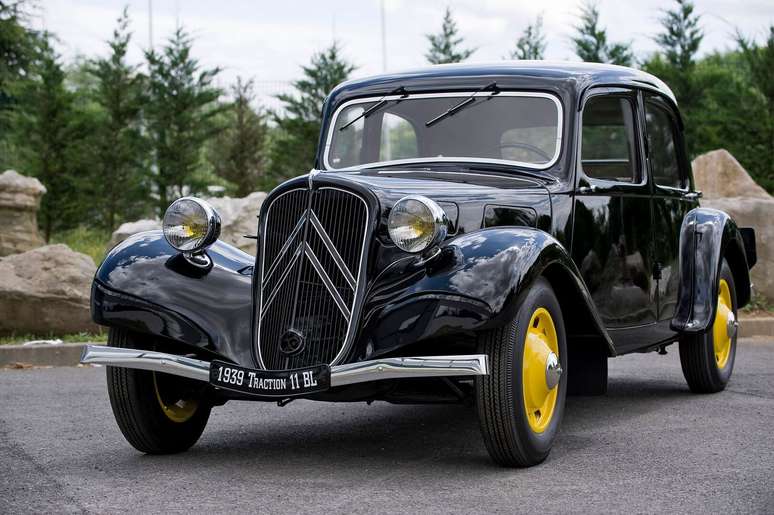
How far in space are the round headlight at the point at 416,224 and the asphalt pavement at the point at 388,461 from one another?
3.17 ft

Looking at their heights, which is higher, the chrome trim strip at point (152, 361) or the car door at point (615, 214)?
the car door at point (615, 214)

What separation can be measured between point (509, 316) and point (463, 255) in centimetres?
33

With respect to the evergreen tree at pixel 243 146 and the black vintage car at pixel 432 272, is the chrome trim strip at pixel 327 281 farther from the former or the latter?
the evergreen tree at pixel 243 146

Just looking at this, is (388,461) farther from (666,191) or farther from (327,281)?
(666,191)

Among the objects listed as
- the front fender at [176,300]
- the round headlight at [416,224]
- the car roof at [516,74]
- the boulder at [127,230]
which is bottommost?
the front fender at [176,300]

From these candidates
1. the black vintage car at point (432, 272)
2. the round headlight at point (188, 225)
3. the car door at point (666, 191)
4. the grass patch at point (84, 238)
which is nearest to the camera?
the black vintage car at point (432, 272)

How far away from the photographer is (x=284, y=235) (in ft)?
15.9

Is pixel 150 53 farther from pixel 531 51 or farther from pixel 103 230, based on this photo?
pixel 531 51

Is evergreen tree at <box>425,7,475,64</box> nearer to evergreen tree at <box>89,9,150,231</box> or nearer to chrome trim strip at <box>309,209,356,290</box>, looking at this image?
evergreen tree at <box>89,9,150,231</box>

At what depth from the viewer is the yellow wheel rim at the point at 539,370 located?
4602mm

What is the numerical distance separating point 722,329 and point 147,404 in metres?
4.08

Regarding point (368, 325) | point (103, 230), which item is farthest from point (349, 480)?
point (103, 230)

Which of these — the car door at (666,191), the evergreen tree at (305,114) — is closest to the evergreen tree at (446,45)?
the evergreen tree at (305,114)

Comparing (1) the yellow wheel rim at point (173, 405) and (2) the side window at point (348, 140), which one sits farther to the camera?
(2) the side window at point (348, 140)
